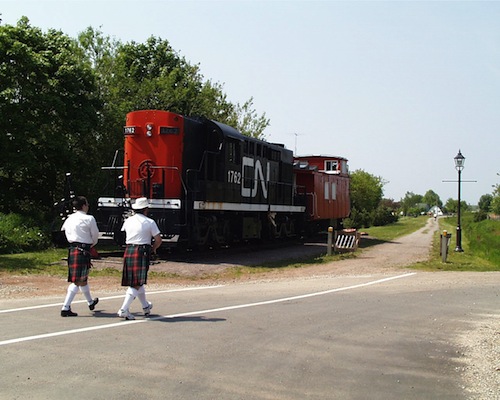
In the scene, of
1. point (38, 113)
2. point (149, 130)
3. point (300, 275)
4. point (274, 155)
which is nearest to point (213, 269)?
point (300, 275)

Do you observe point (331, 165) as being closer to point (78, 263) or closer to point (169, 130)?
point (169, 130)

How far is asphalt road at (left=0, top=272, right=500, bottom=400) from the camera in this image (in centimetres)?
581

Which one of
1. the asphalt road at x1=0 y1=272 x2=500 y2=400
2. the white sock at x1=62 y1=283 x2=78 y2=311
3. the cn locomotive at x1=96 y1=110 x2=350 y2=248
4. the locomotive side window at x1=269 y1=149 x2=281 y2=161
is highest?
the locomotive side window at x1=269 y1=149 x2=281 y2=161

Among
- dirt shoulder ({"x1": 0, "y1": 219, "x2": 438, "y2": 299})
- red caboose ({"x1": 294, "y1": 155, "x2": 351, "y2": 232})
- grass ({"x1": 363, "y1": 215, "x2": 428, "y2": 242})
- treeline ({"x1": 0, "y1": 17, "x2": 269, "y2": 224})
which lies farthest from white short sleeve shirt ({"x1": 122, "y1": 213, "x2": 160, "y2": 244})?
grass ({"x1": 363, "y1": 215, "x2": 428, "y2": 242})

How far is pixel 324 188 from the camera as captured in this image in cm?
3084

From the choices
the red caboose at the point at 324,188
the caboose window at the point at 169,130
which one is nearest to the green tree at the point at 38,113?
the caboose window at the point at 169,130

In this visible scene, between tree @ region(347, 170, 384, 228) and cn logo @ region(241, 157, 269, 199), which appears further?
tree @ region(347, 170, 384, 228)

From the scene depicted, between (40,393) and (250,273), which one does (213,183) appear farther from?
(40,393)

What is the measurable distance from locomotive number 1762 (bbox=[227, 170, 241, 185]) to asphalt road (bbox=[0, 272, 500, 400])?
351 inches

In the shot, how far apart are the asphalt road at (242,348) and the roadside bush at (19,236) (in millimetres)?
9609

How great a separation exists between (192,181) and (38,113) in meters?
9.22

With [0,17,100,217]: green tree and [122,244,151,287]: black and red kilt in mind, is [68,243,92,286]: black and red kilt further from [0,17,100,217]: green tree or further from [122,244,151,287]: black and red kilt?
[0,17,100,217]: green tree

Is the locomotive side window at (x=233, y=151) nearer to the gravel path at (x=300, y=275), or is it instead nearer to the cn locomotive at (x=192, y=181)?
the cn locomotive at (x=192, y=181)

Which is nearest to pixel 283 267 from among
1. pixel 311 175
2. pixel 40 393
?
pixel 311 175
